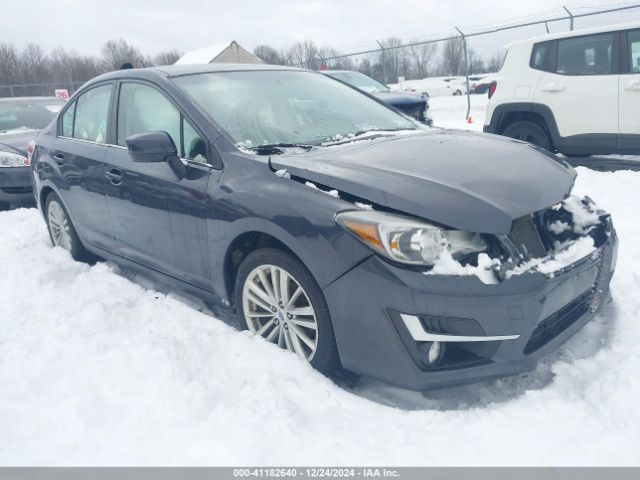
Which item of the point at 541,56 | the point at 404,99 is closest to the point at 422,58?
the point at 404,99

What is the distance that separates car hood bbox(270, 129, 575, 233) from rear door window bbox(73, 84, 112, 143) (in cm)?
189

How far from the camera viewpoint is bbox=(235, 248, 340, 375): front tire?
2473 mm

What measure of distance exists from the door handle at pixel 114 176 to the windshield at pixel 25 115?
5.52 m

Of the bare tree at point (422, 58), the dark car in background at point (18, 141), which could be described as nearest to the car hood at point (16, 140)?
the dark car in background at point (18, 141)

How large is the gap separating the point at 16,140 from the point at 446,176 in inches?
276

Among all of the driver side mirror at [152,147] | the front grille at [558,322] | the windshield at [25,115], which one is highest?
the windshield at [25,115]

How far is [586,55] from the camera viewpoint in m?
6.71

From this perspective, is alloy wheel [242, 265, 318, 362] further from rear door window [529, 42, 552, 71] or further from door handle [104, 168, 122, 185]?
rear door window [529, 42, 552, 71]

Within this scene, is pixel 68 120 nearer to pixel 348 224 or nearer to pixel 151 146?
pixel 151 146

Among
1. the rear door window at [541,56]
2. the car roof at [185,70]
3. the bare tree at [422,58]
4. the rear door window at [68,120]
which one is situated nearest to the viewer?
the car roof at [185,70]

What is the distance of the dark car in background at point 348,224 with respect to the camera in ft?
7.28

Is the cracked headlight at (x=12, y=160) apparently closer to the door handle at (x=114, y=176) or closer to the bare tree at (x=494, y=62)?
the door handle at (x=114, y=176)

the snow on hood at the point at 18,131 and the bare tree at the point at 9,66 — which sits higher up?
the bare tree at the point at 9,66
